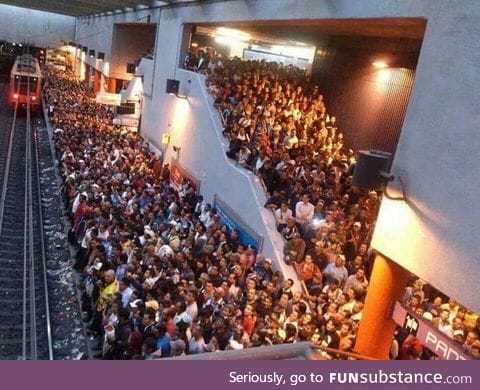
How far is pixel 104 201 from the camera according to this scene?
1285cm

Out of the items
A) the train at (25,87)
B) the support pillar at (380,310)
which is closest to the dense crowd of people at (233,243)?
the support pillar at (380,310)

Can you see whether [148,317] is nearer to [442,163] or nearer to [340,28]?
[442,163]

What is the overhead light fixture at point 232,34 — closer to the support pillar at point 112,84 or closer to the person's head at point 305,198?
the support pillar at point 112,84

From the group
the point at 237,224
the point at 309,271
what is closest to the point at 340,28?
the point at 237,224

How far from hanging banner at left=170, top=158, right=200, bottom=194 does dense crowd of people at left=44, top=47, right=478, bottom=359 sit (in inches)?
19.8

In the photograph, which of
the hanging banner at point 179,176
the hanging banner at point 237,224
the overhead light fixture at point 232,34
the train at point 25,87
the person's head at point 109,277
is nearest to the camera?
the person's head at point 109,277

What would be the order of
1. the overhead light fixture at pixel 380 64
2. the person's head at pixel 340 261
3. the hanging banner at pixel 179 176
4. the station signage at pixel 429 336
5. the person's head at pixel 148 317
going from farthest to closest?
1. the hanging banner at pixel 179 176
2. the overhead light fixture at pixel 380 64
3. the person's head at pixel 340 261
4. the person's head at pixel 148 317
5. the station signage at pixel 429 336

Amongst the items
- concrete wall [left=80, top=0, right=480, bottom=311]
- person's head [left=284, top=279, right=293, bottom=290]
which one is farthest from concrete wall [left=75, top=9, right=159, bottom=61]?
concrete wall [left=80, top=0, right=480, bottom=311]

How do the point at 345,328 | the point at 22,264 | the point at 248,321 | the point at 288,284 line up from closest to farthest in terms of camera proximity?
the point at 345,328 < the point at 248,321 < the point at 288,284 < the point at 22,264

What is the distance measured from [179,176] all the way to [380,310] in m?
11.1

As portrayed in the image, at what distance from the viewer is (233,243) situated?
35.9 feet

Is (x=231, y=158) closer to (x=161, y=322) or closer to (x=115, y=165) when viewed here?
(x=115, y=165)

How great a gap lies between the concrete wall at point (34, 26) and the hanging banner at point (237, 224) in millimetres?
44161

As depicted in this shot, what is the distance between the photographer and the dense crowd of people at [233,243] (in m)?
7.39
